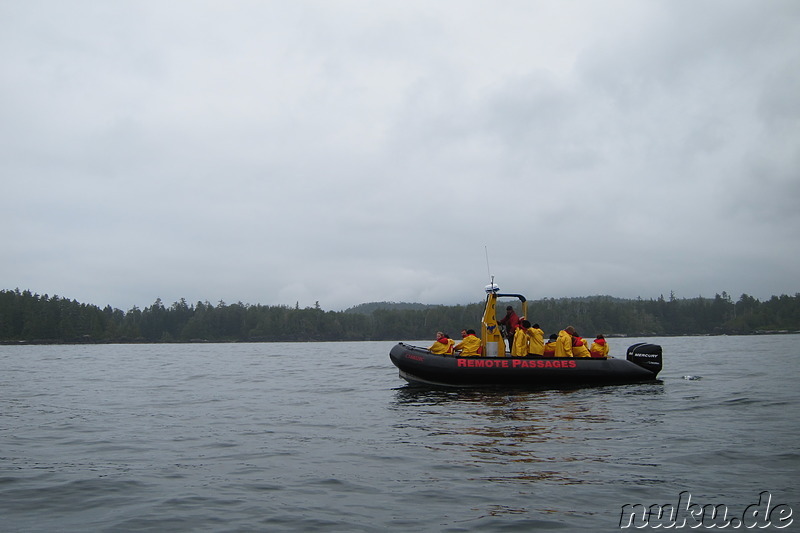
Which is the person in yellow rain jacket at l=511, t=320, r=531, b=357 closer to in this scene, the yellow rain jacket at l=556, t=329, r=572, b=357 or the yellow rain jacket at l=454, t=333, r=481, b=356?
the yellow rain jacket at l=556, t=329, r=572, b=357

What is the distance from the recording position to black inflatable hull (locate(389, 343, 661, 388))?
58.6ft

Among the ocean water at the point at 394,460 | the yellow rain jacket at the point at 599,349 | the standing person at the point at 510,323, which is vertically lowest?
the ocean water at the point at 394,460

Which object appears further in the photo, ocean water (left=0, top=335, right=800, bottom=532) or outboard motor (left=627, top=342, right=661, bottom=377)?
outboard motor (left=627, top=342, right=661, bottom=377)

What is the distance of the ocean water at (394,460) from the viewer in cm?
676

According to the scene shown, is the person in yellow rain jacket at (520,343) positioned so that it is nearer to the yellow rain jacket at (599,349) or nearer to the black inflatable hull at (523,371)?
the black inflatable hull at (523,371)

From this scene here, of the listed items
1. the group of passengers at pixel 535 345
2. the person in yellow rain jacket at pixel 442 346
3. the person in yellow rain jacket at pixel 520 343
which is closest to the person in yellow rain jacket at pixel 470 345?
the group of passengers at pixel 535 345

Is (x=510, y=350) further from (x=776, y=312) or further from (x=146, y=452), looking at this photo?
(x=776, y=312)

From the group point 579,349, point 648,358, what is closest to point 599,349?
point 579,349

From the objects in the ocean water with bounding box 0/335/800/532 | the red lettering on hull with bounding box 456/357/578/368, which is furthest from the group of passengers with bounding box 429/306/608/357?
the ocean water with bounding box 0/335/800/532

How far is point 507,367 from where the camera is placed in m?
17.9

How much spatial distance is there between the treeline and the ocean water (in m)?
114

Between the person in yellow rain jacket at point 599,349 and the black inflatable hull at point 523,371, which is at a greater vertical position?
the person in yellow rain jacket at point 599,349

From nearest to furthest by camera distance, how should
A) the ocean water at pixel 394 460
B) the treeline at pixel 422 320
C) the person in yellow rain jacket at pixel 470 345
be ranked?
the ocean water at pixel 394 460
the person in yellow rain jacket at pixel 470 345
the treeline at pixel 422 320

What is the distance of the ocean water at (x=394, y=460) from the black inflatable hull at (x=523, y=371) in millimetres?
1163
